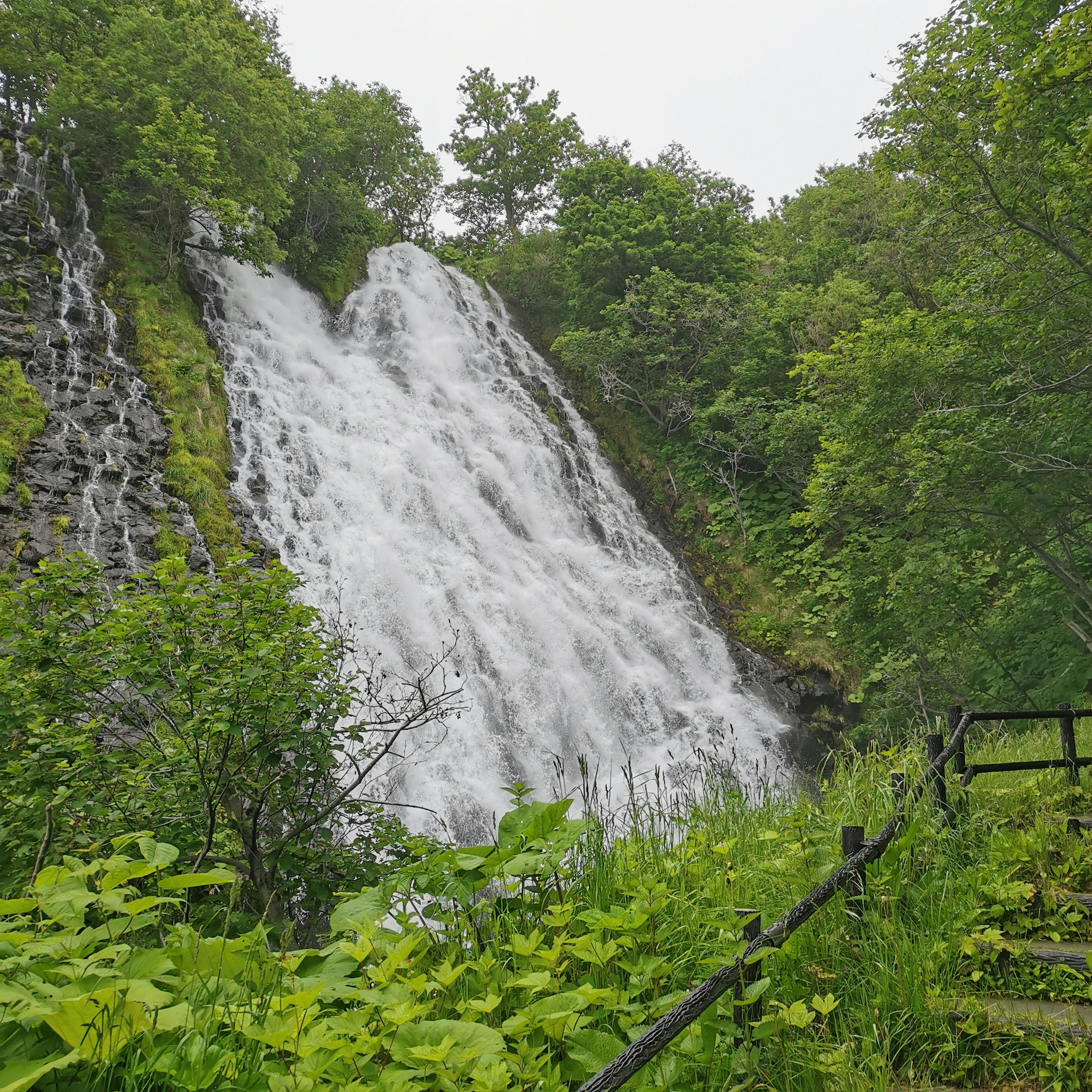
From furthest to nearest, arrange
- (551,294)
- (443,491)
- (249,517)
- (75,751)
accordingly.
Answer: (551,294), (443,491), (249,517), (75,751)

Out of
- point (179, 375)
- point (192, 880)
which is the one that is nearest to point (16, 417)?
point (179, 375)

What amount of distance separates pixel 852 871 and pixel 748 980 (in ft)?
2.34

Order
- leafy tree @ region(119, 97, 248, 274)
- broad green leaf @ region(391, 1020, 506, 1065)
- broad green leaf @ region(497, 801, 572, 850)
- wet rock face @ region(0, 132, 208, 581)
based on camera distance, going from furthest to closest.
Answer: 1. leafy tree @ region(119, 97, 248, 274)
2. wet rock face @ region(0, 132, 208, 581)
3. broad green leaf @ region(497, 801, 572, 850)
4. broad green leaf @ region(391, 1020, 506, 1065)

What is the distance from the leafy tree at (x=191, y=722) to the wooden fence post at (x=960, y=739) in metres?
3.06

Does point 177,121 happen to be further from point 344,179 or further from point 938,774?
point 938,774

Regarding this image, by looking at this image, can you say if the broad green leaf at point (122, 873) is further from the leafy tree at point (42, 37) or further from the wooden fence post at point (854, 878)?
the leafy tree at point (42, 37)

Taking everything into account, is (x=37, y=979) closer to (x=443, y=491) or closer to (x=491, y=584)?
(x=491, y=584)

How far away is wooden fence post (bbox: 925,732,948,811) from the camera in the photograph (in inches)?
140

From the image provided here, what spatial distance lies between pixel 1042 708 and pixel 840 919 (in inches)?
382

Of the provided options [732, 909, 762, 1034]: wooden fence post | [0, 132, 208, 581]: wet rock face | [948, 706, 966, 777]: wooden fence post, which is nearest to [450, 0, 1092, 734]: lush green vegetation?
[948, 706, 966, 777]: wooden fence post

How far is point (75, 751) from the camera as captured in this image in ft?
10.7

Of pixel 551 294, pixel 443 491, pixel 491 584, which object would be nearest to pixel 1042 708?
pixel 491 584

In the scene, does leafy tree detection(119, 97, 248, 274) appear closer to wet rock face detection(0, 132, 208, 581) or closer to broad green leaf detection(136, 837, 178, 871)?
wet rock face detection(0, 132, 208, 581)

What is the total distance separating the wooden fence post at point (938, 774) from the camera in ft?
11.7
